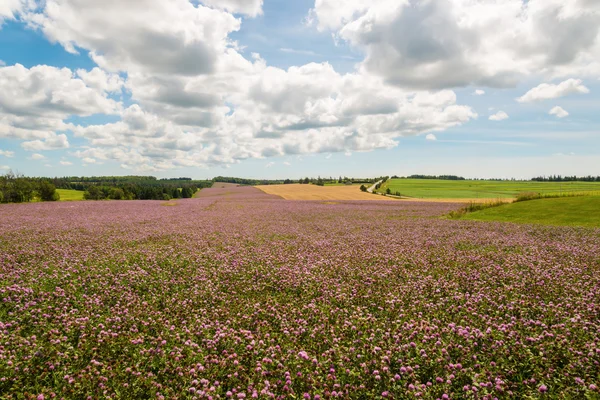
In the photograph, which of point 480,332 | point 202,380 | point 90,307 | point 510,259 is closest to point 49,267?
point 90,307

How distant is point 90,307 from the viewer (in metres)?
7.56

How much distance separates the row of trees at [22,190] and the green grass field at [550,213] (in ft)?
284

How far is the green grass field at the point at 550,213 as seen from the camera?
28902mm

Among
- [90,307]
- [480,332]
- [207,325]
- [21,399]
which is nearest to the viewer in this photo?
[21,399]

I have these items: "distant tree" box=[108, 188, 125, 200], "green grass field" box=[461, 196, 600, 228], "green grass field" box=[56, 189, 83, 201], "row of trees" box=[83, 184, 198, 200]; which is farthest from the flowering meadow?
"distant tree" box=[108, 188, 125, 200]

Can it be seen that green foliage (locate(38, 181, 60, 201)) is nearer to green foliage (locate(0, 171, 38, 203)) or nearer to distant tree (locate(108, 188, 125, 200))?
green foliage (locate(0, 171, 38, 203))

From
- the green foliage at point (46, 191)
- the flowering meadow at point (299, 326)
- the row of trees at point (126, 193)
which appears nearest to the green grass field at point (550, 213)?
the flowering meadow at point (299, 326)

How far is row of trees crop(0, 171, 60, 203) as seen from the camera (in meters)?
65.8

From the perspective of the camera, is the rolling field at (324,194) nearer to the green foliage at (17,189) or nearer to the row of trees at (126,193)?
the row of trees at (126,193)

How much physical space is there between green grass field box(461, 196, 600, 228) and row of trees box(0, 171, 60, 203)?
8646 cm

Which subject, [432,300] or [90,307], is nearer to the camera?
[90,307]

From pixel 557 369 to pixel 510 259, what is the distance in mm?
9121

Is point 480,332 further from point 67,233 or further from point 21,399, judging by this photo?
point 67,233

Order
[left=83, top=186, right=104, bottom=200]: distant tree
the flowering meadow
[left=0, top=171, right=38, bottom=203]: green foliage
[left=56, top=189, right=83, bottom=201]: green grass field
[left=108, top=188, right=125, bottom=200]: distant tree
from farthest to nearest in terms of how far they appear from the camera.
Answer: [left=108, top=188, right=125, bottom=200]: distant tree
[left=83, top=186, right=104, bottom=200]: distant tree
[left=56, top=189, right=83, bottom=201]: green grass field
[left=0, top=171, right=38, bottom=203]: green foliage
the flowering meadow
